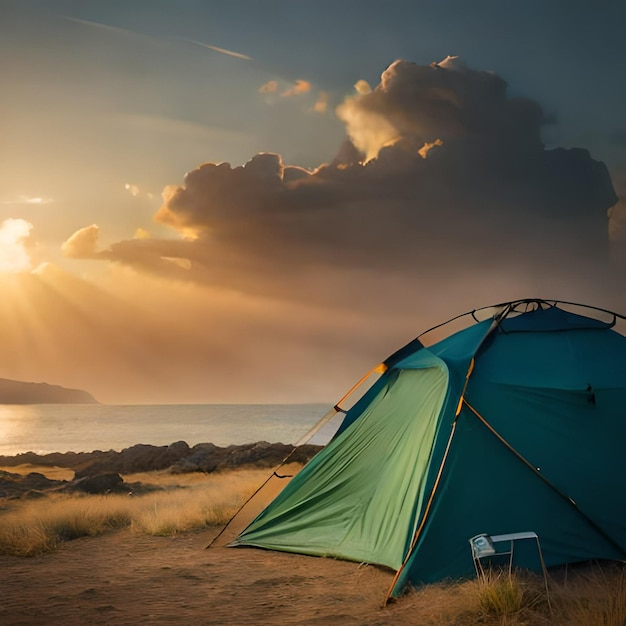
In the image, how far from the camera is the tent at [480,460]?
24.1 ft

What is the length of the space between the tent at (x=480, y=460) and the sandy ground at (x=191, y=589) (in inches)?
17.7

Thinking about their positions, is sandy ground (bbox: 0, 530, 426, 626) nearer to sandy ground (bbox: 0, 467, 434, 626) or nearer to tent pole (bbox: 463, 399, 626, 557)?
sandy ground (bbox: 0, 467, 434, 626)

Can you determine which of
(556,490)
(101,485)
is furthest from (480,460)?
(101,485)

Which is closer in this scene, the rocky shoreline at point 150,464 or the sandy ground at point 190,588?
the sandy ground at point 190,588

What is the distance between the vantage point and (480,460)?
7535mm

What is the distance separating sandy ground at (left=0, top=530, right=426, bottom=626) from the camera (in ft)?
20.4

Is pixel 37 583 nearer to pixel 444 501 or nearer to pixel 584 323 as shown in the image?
pixel 444 501

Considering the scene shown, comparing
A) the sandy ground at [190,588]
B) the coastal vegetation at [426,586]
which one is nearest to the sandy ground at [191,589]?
the sandy ground at [190,588]

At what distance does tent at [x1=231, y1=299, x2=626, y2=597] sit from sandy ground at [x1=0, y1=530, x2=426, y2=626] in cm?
45

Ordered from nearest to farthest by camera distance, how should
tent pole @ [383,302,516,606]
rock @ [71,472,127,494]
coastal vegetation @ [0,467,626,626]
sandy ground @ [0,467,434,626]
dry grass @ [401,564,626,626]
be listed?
dry grass @ [401,564,626,626] → coastal vegetation @ [0,467,626,626] → sandy ground @ [0,467,434,626] → tent pole @ [383,302,516,606] → rock @ [71,472,127,494]

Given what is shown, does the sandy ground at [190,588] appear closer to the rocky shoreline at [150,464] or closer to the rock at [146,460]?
the rocky shoreline at [150,464]

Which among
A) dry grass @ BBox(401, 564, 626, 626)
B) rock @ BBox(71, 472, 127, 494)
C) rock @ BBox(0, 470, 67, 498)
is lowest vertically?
rock @ BBox(0, 470, 67, 498)

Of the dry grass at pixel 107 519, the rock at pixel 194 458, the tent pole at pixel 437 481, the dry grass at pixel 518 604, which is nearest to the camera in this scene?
the dry grass at pixel 518 604

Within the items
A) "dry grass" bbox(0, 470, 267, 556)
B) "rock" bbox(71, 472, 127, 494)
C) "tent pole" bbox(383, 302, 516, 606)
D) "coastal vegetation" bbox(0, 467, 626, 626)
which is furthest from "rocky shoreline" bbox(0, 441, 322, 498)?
"tent pole" bbox(383, 302, 516, 606)
